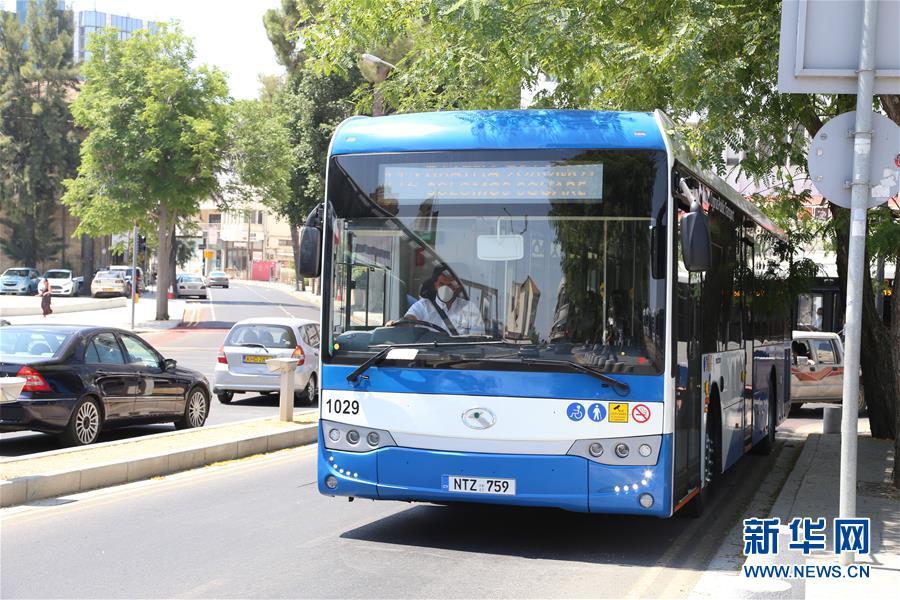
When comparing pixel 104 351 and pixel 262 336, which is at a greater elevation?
pixel 104 351

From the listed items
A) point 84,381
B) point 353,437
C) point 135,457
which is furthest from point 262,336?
point 353,437

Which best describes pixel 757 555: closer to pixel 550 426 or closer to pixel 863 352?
pixel 550 426

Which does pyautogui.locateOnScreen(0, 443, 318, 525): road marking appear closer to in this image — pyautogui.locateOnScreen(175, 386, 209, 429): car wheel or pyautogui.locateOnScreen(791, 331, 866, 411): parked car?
pyautogui.locateOnScreen(175, 386, 209, 429): car wheel

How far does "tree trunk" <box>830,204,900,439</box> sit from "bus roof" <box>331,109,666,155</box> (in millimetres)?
8569

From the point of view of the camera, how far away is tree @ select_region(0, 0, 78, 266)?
8525 centimetres

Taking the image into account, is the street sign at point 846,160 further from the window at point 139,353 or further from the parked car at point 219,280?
the parked car at point 219,280

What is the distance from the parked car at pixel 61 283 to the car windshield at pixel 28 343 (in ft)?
200

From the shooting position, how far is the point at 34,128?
8619 cm

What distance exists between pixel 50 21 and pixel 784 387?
83.0 metres

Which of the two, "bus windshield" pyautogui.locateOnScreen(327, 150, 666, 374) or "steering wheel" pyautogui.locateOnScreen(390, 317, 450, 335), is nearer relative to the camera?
"bus windshield" pyautogui.locateOnScreen(327, 150, 666, 374)

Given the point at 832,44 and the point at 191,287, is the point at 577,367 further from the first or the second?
the point at 191,287

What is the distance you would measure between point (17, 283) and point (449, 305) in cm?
7256

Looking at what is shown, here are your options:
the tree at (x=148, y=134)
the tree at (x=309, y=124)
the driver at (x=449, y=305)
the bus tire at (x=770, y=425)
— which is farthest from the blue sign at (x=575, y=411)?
the tree at (x=309, y=124)

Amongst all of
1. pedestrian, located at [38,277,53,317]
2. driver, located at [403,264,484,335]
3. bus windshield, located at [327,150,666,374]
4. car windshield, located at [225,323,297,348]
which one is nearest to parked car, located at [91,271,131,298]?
pedestrian, located at [38,277,53,317]
